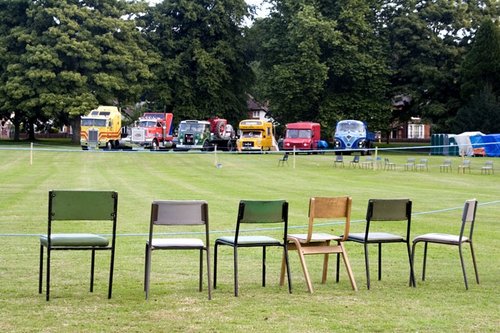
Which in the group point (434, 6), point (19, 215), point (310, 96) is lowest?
point (19, 215)

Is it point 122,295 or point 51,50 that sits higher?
point 51,50

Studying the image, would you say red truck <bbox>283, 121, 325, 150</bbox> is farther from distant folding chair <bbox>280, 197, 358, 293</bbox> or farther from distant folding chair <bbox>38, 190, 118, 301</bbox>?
distant folding chair <bbox>38, 190, 118, 301</bbox>

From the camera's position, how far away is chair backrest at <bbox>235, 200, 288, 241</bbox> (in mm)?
9562

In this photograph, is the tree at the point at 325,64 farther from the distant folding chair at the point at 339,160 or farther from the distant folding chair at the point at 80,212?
the distant folding chair at the point at 80,212

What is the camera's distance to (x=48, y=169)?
39844mm

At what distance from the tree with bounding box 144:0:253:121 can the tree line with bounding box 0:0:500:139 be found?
0.13 metres

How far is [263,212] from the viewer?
9672 millimetres

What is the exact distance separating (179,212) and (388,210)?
9.26 feet

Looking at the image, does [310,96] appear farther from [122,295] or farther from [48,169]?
[122,295]

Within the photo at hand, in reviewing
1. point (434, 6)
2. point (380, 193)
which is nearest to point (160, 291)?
point (380, 193)

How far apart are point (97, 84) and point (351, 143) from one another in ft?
78.8

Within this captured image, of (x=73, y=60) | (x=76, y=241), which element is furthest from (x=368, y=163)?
(x=76, y=241)

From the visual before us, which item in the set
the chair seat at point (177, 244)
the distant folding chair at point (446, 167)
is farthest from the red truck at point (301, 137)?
the chair seat at point (177, 244)

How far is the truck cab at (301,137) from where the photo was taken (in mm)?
64438
